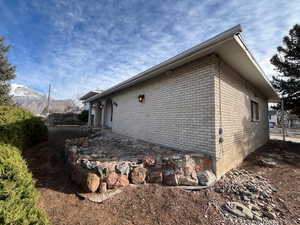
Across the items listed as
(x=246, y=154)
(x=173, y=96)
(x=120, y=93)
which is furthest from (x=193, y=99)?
(x=120, y=93)

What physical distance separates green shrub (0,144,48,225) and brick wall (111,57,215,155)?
348cm

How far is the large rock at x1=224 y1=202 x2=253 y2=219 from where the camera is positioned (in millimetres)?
2382

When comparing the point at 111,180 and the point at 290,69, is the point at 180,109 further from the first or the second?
the point at 290,69

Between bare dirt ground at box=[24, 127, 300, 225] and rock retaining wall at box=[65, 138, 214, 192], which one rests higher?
rock retaining wall at box=[65, 138, 214, 192]

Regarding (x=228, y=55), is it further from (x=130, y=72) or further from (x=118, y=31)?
(x=130, y=72)

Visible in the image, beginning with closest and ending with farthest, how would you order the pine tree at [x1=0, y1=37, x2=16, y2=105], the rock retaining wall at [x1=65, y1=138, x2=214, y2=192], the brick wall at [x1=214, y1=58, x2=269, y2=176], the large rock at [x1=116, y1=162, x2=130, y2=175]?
1. the rock retaining wall at [x1=65, y1=138, x2=214, y2=192]
2. the large rock at [x1=116, y1=162, x2=130, y2=175]
3. the brick wall at [x1=214, y1=58, x2=269, y2=176]
4. the pine tree at [x1=0, y1=37, x2=16, y2=105]

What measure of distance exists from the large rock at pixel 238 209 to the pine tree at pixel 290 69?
9988 mm

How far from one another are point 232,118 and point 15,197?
199 inches

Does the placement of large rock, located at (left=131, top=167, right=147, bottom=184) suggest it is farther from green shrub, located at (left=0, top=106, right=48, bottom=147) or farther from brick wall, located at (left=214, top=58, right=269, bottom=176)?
green shrub, located at (left=0, top=106, right=48, bottom=147)

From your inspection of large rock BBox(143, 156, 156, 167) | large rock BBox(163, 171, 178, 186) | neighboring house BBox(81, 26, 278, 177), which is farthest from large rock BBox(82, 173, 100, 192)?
neighboring house BBox(81, 26, 278, 177)

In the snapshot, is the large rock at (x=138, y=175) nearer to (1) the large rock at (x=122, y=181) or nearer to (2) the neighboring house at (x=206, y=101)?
(1) the large rock at (x=122, y=181)

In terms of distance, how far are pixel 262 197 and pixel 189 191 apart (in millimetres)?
1549

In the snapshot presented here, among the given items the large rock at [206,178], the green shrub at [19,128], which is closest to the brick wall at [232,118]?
the large rock at [206,178]

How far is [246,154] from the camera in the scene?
531 centimetres
